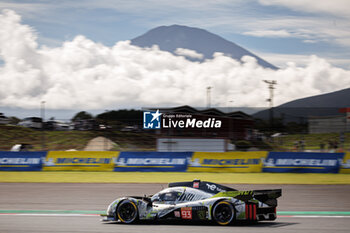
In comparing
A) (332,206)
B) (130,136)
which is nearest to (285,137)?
(130,136)

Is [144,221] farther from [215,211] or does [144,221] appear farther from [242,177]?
[242,177]

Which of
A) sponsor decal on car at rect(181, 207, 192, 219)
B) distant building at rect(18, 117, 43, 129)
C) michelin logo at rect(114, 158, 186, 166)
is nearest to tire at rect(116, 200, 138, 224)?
sponsor decal on car at rect(181, 207, 192, 219)

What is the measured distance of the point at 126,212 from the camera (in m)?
10.1

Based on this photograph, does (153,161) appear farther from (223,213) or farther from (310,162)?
(223,213)

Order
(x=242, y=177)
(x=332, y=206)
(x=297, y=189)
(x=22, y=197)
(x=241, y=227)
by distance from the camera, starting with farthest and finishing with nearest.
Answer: (x=242, y=177), (x=297, y=189), (x=22, y=197), (x=332, y=206), (x=241, y=227)

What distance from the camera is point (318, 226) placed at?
31.6ft

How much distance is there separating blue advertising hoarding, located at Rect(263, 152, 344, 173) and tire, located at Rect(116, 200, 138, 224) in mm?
13321

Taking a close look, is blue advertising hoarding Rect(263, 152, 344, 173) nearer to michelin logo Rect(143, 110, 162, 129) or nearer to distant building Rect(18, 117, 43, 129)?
michelin logo Rect(143, 110, 162, 129)

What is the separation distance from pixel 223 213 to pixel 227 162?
13021 mm

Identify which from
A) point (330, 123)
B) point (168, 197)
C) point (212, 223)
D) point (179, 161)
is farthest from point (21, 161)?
point (330, 123)

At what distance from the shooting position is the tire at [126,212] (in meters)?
10.0

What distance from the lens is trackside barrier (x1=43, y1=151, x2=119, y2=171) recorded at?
2342 centimetres

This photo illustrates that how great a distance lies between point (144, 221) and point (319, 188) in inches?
353

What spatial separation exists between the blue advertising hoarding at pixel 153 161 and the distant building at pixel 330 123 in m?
13.7
